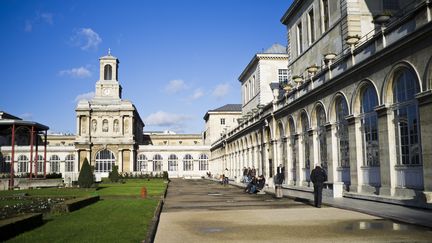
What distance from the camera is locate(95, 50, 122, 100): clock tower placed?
106000 mm

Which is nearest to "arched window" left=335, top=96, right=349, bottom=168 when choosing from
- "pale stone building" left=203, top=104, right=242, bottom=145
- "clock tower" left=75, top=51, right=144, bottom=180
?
"clock tower" left=75, top=51, right=144, bottom=180

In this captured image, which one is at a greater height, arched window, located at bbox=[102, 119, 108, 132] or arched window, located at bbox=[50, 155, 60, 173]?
arched window, located at bbox=[102, 119, 108, 132]

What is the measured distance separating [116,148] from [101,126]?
653 cm

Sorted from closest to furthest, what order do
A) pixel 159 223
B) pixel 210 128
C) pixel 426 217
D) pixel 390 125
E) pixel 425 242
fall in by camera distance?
pixel 425 242 → pixel 426 217 → pixel 159 223 → pixel 390 125 → pixel 210 128

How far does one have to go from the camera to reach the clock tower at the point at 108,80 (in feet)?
348

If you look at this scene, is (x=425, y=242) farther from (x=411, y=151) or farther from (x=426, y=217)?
(x=411, y=151)

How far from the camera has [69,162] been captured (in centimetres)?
9581

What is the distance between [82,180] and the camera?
122ft

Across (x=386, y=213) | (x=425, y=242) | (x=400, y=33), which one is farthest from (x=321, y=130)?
(x=425, y=242)

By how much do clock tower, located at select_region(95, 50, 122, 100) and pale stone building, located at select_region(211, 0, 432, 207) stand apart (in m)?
75.1

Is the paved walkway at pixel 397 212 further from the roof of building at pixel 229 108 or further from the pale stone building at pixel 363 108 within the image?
the roof of building at pixel 229 108

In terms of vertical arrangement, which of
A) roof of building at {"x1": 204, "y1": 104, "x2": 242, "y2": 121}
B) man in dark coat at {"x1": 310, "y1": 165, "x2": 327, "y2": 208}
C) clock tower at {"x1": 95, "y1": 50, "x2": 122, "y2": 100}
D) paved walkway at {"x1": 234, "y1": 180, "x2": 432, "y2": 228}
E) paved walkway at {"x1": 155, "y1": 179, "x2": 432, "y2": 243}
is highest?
clock tower at {"x1": 95, "y1": 50, "x2": 122, "y2": 100}

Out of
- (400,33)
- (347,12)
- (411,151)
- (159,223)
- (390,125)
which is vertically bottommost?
(159,223)

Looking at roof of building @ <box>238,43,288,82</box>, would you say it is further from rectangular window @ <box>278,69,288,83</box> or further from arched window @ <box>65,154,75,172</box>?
arched window @ <box>65,154,75,172</box>
